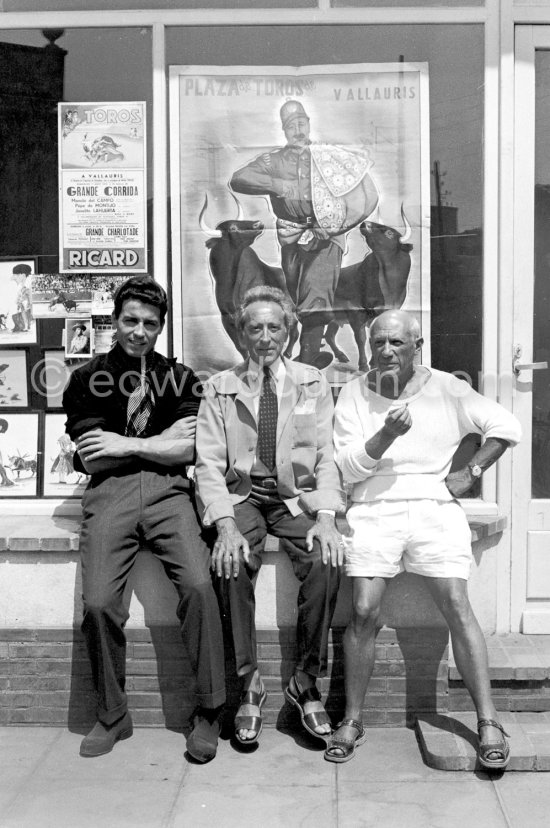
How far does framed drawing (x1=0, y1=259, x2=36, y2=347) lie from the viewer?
4406 mm

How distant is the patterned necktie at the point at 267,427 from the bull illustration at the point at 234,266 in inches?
23.9

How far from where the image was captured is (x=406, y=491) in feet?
12.0

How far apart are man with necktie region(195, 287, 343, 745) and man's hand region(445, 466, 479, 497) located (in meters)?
0.46

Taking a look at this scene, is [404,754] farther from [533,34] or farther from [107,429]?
[533,34]

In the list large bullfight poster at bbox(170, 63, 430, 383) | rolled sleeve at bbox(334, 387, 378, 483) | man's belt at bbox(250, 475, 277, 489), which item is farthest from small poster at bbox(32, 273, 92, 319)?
rolled sleeve at bbox(334, 387, 378, 483)

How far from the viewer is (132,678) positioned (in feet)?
12.5

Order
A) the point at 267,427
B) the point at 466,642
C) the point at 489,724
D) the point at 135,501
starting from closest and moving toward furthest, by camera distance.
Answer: the point at 489,724 → the point at 466,642 → the point at 135,501 → the point at 267,427

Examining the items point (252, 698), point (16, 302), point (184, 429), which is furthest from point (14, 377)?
point (252, 698)

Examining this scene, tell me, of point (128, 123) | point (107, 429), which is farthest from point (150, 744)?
point (128, 123)

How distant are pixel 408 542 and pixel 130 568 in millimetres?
1130

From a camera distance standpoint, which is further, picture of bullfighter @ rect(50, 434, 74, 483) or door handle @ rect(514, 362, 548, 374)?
picture of bullfighter @ rect(50, 434, 74, 483)

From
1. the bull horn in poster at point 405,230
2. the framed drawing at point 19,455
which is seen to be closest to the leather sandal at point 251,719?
the framed drawing at point 19,455

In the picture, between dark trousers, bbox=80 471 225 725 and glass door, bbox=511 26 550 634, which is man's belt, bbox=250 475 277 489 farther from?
glass door, bbox=511 26 550 634

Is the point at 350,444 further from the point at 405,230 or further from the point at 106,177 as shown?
the point at 106,177
